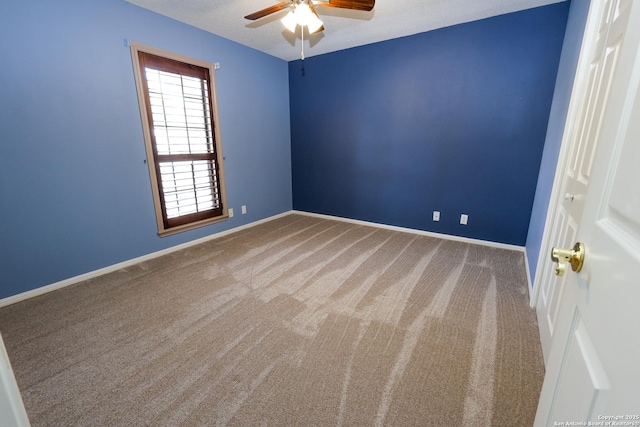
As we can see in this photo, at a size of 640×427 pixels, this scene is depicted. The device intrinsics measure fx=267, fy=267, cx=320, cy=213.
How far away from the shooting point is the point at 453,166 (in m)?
3.28

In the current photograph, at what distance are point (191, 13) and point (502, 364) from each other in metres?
3.79

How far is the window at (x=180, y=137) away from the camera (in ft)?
8.77

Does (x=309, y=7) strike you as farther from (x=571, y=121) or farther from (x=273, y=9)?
(x=571, y=121)

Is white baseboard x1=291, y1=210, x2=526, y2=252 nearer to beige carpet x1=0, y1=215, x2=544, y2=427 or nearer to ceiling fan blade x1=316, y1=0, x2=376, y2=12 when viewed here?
beige carpet x1=0, y1=215, x2=544, y2=427

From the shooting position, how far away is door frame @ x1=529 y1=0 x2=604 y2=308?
152 cm

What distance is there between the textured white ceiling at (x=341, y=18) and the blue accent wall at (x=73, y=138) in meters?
0.23

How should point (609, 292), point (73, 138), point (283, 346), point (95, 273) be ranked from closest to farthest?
point (609, 292), point (283, 346), point (73, 138), point (95, 273)

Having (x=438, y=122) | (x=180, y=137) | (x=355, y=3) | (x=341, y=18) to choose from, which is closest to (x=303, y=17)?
(x=355, y=3)

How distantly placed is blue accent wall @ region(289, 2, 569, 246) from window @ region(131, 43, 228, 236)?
5.11 feet

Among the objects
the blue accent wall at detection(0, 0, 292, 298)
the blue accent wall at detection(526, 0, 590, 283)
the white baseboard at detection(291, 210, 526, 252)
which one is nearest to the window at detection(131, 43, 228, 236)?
the blue accent wall at detection(0, 0, 292, 298)

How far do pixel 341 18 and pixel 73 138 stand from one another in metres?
2.73

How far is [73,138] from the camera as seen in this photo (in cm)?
224

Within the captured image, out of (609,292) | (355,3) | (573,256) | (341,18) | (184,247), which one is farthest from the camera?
(184,247)

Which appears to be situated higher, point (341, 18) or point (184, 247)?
point (341, 18)
